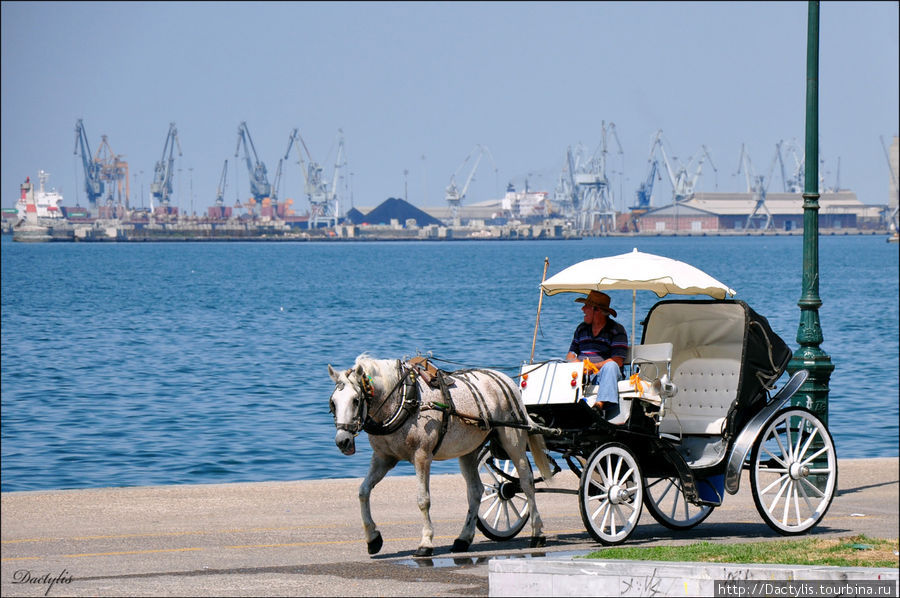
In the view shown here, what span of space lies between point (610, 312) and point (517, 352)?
2893 centimetres

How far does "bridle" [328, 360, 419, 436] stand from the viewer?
9.75 m

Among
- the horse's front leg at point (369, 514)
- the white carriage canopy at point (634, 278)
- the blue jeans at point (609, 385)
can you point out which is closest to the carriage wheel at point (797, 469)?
the white carriage canopy at point (634, 278)

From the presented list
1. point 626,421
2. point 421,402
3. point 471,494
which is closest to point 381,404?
point 421,402

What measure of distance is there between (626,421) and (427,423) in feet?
5.62

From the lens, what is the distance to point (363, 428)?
9.85 meters

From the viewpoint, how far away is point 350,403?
970 centimetres

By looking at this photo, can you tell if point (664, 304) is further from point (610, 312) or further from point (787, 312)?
point (787, 312)

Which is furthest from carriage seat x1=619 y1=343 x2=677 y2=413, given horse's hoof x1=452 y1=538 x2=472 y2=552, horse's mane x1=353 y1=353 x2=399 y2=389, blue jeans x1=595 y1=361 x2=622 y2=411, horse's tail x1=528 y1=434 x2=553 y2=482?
horse's mane x1=353 y1=353 x2=399 y2=389

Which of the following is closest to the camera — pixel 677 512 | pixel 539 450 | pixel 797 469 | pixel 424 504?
pixel 424 504

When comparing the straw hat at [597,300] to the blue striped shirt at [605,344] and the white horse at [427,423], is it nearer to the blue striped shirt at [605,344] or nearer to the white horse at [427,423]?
the blue striped shirt at [605,344]

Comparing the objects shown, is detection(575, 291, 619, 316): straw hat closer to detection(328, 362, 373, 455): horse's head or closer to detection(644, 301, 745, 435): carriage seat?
detection(644, 301, 745, 435): carriage seat

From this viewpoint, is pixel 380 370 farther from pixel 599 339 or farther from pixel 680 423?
pixel 680 423

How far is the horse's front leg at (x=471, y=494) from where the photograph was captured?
10359 millimetres

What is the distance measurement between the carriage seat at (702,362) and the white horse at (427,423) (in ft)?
4.85
